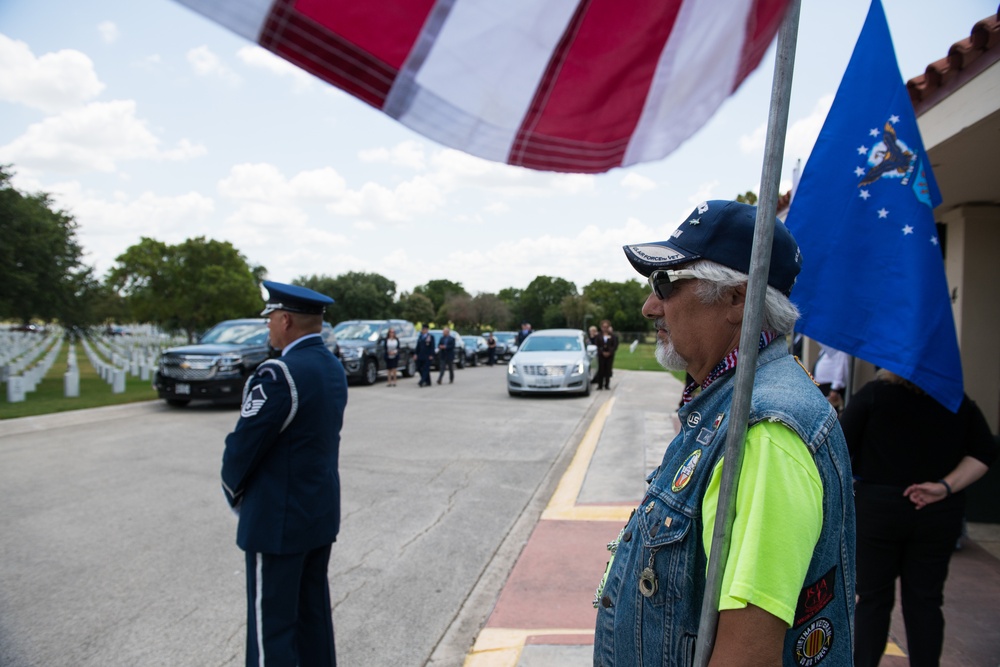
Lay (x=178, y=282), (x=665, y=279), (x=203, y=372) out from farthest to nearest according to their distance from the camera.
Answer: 1. (x=178, y=282)
2. (x=203, y=372)
3. (x=665, y=279)

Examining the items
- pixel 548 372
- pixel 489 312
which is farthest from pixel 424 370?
pixel 489 312

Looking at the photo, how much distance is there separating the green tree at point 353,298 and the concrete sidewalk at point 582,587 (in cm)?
7687

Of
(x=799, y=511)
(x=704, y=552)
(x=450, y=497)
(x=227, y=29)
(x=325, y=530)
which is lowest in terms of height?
(x=450, y=497)

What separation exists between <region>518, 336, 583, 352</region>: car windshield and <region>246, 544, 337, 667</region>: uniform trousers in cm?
1429

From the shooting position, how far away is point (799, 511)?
3.96ft

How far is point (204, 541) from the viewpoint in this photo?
546 centimetres

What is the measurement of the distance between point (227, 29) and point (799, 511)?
1321 mm

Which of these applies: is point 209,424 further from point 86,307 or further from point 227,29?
point 86,307

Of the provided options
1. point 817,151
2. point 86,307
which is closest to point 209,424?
point 817,151

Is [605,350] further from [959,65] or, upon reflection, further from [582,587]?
[959,65]

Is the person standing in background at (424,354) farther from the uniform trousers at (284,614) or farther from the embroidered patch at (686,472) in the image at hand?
the embroidered patch at (686,472)

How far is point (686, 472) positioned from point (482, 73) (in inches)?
37.4

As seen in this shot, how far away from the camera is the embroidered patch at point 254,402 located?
2.82 metres

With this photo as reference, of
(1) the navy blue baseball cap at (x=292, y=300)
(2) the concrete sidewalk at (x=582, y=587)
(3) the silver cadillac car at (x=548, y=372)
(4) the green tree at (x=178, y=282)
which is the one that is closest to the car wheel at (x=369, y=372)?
(3) the silver cadillac car at (x=548, y=372)
